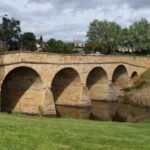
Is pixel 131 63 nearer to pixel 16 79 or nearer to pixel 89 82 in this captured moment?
pixel 89 82

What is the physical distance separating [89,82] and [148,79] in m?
11.2

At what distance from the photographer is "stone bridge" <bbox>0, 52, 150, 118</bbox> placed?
4334 cm

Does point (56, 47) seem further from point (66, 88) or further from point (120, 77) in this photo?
point (66, 88)

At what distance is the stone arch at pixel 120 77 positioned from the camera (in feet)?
220

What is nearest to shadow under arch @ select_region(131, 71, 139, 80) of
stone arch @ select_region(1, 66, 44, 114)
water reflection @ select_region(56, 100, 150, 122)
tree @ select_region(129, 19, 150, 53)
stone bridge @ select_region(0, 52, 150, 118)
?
stone bridge @ select_region(0, 52, 150, 118)

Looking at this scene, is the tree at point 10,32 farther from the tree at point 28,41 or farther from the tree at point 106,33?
the tree at point 106,33

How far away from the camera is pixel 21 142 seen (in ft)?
44.8

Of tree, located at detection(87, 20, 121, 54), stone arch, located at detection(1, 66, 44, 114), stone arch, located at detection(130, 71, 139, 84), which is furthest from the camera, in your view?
tree, located at detection(87, 20, 121, 54)

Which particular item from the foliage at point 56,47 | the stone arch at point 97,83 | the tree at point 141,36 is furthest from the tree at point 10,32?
the tree at point 141,36

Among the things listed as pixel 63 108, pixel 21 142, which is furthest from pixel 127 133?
pixel 63 108

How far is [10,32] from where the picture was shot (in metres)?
73.6

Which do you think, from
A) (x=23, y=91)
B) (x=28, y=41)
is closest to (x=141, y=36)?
(x=28, y=41)

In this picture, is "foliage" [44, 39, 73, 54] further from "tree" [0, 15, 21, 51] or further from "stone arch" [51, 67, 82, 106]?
"stone arch" [51, 67, 82, 106]

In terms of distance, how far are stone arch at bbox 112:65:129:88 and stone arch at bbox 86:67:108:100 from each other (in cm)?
595
